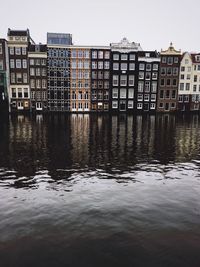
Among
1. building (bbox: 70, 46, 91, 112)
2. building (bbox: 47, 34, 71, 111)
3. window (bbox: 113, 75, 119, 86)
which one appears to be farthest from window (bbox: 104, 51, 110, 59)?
building (bbox: 47, 34, 71, 111)

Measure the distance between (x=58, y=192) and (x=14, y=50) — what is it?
70.0m

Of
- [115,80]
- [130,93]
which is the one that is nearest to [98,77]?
[115,80]

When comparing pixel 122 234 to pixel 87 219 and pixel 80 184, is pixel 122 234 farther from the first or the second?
pixel 80 184

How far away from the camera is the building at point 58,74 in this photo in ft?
242

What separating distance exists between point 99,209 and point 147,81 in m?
70.6

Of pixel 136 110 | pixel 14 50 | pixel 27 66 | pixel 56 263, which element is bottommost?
pixel 56 263

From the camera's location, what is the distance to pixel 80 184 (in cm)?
1395

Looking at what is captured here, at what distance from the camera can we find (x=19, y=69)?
238 ft

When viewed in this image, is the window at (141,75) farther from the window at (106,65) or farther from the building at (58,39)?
the building at (58,39)

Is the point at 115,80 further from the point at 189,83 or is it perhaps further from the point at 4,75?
the point at 4,75

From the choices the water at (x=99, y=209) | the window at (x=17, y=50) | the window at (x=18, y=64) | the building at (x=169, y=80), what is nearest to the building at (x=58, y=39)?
the window at (x=17, y=50)

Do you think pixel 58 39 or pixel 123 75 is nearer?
pixel 58 39

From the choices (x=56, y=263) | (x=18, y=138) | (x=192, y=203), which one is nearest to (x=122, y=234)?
(x=56, y=263)

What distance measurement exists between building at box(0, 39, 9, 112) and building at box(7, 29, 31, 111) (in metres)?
2.17
